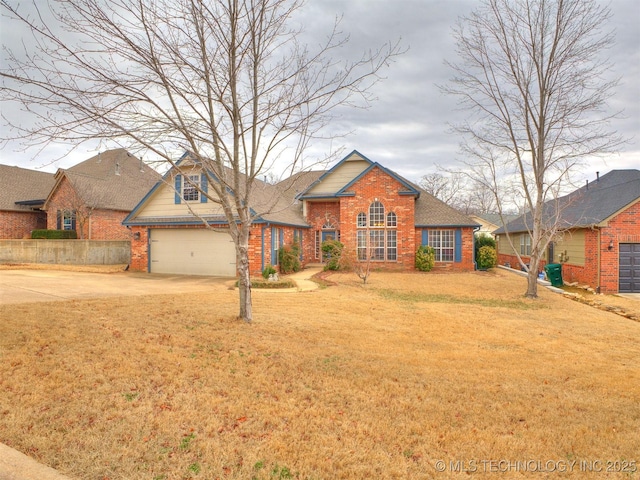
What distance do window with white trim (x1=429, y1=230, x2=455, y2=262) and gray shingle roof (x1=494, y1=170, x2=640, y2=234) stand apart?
384 cm

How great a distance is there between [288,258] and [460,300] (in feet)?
29.3

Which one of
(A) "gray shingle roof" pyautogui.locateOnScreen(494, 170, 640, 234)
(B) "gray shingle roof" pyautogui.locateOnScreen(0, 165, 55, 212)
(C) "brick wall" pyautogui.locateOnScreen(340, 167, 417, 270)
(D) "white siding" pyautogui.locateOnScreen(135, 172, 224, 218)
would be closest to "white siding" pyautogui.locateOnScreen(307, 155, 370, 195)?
(C) "brick wall" pyautogui.locateOnScreen(340, 167, 417, 270)

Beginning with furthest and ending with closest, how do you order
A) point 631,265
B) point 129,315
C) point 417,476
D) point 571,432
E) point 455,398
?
point 631,265
point 129,315
point 455,398
point 571,432
point 417,476

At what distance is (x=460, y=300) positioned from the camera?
12211 mm

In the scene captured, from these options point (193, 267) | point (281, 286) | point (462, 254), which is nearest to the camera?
point (281, 286)

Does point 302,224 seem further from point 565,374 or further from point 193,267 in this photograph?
point 565,374

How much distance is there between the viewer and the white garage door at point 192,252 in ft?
57.2

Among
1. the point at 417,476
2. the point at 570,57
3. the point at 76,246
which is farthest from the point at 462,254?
the point at 76,246

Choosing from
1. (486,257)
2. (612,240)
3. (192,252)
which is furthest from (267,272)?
(612,240)

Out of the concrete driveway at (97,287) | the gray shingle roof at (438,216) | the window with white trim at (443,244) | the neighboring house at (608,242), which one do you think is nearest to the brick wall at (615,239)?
the neighboring house at (608,242)

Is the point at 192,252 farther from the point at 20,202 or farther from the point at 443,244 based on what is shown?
the point at 20,202

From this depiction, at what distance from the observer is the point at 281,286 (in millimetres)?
13875

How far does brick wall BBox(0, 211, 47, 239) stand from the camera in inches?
1009

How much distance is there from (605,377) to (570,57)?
11.8 meters
